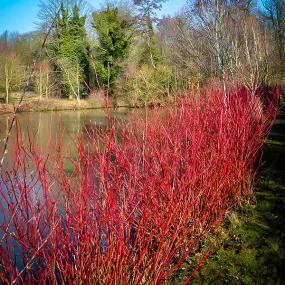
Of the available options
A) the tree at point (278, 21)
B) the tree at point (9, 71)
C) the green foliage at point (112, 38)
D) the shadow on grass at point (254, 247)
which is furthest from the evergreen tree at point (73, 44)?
the shadow on grass at point (254, 247)

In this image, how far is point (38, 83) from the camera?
2614 centimetres

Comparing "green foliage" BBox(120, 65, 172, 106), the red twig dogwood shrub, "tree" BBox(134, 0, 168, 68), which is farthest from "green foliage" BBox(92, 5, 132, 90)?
the red twig dogwood shrub

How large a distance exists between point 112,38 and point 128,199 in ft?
86.7

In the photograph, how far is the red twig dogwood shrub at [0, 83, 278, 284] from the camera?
197 centimetres

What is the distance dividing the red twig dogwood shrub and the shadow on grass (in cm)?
27

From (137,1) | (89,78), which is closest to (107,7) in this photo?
(137,1)

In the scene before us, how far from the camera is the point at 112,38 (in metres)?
26.7

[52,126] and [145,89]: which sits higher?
[145,89]

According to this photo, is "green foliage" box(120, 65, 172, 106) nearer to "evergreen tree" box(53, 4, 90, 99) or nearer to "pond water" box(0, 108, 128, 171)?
"pond water" box(0, 108, 128, 171)

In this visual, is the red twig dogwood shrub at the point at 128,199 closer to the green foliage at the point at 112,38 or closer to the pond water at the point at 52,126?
the pond water at the point at 52,126

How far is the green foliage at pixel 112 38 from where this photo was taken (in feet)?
86.3

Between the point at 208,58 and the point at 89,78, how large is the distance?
832 inches

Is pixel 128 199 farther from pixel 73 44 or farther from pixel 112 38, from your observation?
pixel 73 44

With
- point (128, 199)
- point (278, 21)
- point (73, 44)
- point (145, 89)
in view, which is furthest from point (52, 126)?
point (73, 44)
